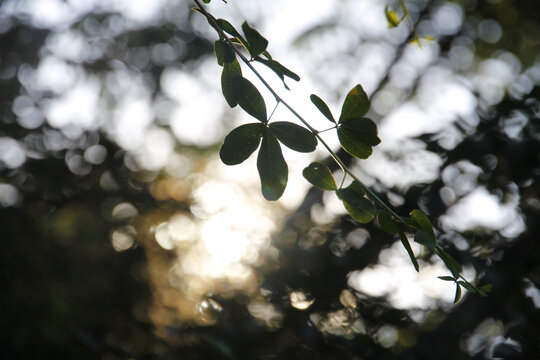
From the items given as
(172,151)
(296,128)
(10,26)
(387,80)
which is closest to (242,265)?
(296,128)

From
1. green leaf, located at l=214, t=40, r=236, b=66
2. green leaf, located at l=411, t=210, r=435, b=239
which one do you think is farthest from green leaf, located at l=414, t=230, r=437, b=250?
green leaf, located at l=214, t=40, r=236, b=66

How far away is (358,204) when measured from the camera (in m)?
0.63

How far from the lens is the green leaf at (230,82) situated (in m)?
0.62

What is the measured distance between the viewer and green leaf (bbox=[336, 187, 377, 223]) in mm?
617

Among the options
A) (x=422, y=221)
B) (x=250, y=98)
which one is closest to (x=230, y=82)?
(x=250, y=98)

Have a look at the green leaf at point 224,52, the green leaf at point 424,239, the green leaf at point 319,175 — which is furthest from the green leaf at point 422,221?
the green leaf at point 224,52

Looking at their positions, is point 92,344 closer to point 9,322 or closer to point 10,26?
point 9,322

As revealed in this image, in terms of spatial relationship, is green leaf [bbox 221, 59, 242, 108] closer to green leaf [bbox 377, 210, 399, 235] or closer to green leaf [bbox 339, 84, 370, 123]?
green leaf [bbox 339, 84, 370, 123]

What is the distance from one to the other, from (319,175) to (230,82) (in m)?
0.22

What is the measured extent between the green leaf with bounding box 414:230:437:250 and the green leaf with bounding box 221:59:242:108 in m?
0.36

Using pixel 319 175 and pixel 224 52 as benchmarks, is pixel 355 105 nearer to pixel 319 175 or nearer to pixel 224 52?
pixel 319 175

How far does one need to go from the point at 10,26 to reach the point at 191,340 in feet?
15.9

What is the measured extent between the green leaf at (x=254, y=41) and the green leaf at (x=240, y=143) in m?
0.13

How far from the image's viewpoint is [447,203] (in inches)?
67.9
